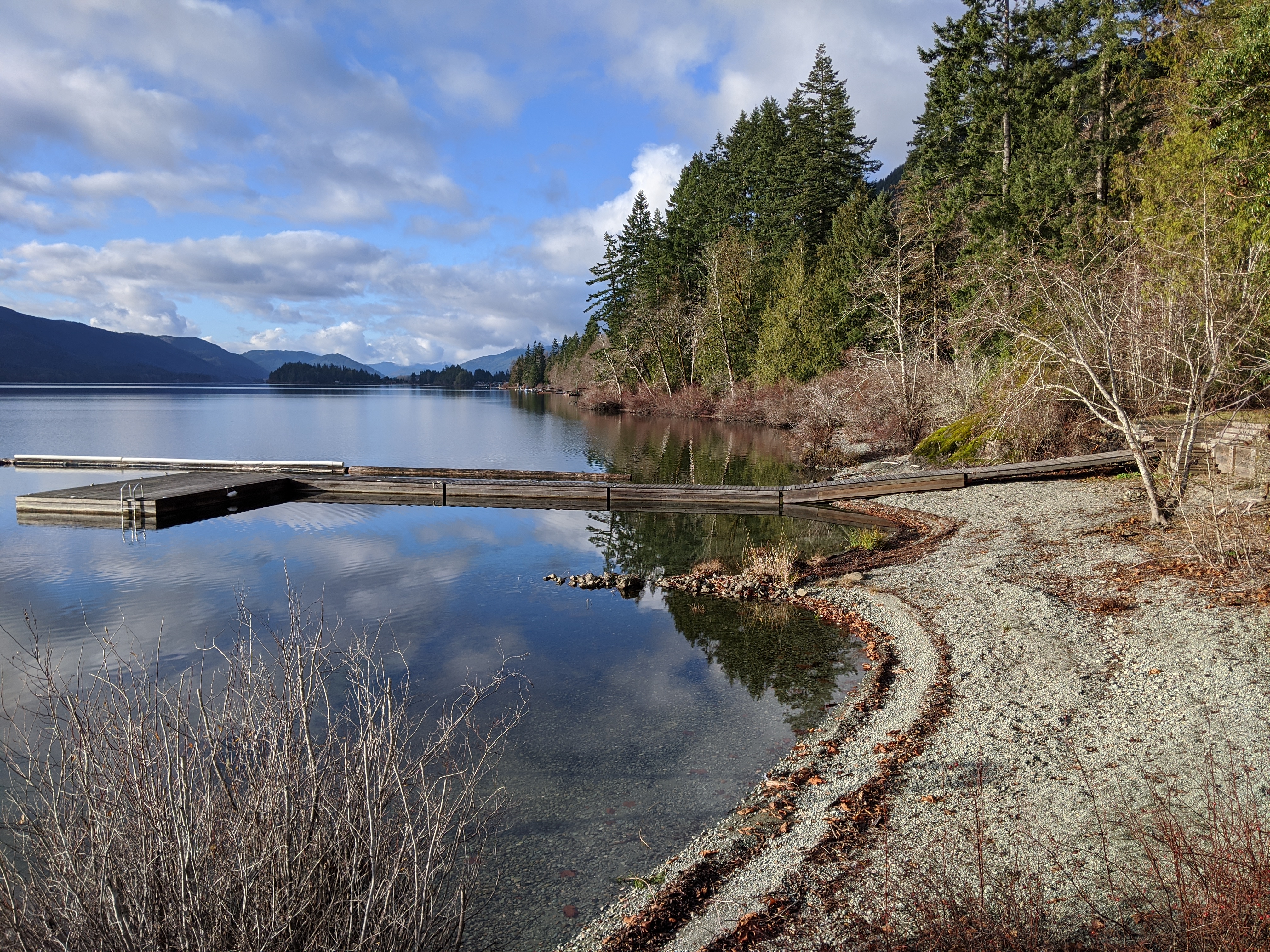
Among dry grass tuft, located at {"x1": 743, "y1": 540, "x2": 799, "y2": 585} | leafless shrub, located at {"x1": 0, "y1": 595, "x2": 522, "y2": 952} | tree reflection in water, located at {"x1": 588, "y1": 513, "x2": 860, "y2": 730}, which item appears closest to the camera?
leafless shrub, located at {"x1": 0, "y1": 595, "x2": 522, "y2": 952}

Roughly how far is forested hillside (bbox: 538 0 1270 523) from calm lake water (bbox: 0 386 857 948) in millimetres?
6812

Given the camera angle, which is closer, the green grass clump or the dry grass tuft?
the dry grass tuft

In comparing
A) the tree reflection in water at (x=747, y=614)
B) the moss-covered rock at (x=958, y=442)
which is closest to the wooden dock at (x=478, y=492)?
the tree reflection in water at (x=747, y=614)

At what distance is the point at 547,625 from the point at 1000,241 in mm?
26147

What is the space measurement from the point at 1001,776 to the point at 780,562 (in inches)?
289

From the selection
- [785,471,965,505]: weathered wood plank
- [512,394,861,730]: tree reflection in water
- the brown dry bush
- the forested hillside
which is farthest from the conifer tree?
the brown dry bush

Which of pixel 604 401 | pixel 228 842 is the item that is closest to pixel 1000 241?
pixel 228 842

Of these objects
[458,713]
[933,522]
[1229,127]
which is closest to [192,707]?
[458,713]

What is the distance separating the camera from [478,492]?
23109 mm

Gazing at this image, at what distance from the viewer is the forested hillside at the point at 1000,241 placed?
13.8 metres

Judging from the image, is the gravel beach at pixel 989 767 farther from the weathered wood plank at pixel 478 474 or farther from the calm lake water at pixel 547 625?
the weathered wood plank at pixel 478 474

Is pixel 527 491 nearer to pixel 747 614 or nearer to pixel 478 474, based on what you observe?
pixel 478 474

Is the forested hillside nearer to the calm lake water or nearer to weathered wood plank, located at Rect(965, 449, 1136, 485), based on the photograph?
weathered wood plank, located at Rect(965, 449, 1136, 485)

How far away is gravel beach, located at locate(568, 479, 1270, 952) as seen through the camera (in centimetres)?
448
